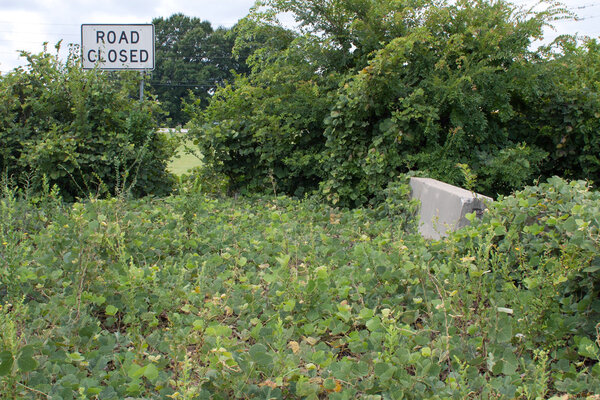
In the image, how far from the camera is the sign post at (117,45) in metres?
7.61

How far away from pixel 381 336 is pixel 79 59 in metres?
6.84

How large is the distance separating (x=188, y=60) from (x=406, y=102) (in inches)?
1839

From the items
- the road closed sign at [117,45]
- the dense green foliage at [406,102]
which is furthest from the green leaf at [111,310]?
the road closed sign at [117,45]

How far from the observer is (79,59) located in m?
7.58

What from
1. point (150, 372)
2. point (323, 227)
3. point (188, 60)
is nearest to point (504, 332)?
point (150, 372)

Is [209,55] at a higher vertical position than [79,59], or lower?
higher

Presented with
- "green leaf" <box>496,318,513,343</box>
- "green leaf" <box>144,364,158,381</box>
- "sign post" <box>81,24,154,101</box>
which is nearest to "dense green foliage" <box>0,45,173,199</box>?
"sign post" <box>81,24,154,101</box>

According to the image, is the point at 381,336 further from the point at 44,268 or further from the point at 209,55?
the point at 209,55

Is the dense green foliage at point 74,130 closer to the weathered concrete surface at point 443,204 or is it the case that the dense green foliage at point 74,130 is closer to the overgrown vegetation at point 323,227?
the overgrown vegetation at point 323,227

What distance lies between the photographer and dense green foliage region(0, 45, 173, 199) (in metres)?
6.64

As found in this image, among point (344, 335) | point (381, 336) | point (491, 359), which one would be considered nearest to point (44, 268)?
point (344, 335)

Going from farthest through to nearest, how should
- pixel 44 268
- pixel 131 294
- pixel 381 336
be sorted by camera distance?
pixel 44 268, pixel 131 294, pixel 381 336

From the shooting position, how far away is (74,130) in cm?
690

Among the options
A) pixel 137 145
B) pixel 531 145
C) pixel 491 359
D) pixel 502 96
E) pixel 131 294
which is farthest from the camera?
pixel 137 145
